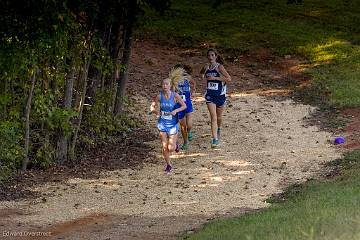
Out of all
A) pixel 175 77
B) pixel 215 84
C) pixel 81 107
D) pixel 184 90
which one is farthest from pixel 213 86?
pixel 81 107

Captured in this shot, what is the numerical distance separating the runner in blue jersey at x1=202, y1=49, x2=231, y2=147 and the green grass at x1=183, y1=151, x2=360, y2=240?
9.98 ft

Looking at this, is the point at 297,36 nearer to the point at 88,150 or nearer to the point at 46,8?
the point at 88,150

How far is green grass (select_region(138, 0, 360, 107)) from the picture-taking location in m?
22.2

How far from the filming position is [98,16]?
12359 millimetres

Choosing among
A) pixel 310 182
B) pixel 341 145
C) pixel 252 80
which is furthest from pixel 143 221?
pixel 252 80

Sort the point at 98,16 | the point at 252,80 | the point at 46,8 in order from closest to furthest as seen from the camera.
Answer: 1. the point at 46,8
2. the point at 98,16
3. the point at 252,80

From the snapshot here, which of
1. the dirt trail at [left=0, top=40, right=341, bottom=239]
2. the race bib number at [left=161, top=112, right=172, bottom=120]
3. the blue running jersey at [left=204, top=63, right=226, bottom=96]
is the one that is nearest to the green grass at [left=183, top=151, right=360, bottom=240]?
the dirt trail at [left=0, top=40, right=341, bottom=239]

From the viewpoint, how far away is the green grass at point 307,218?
648 cm

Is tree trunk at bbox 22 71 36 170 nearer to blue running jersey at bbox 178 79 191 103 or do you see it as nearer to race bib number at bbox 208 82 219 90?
blue running jersey at bbox 178 79 191 103

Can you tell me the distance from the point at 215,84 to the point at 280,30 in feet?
42.0

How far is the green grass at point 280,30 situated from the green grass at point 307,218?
32.7 ft

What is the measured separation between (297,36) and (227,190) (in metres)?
14.9

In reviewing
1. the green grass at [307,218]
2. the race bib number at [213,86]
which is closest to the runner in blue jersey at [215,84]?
the race bib number at [213,86]

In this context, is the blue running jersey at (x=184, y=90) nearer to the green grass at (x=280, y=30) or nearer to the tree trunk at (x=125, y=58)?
the tree trunk at (x=125, y=58)
